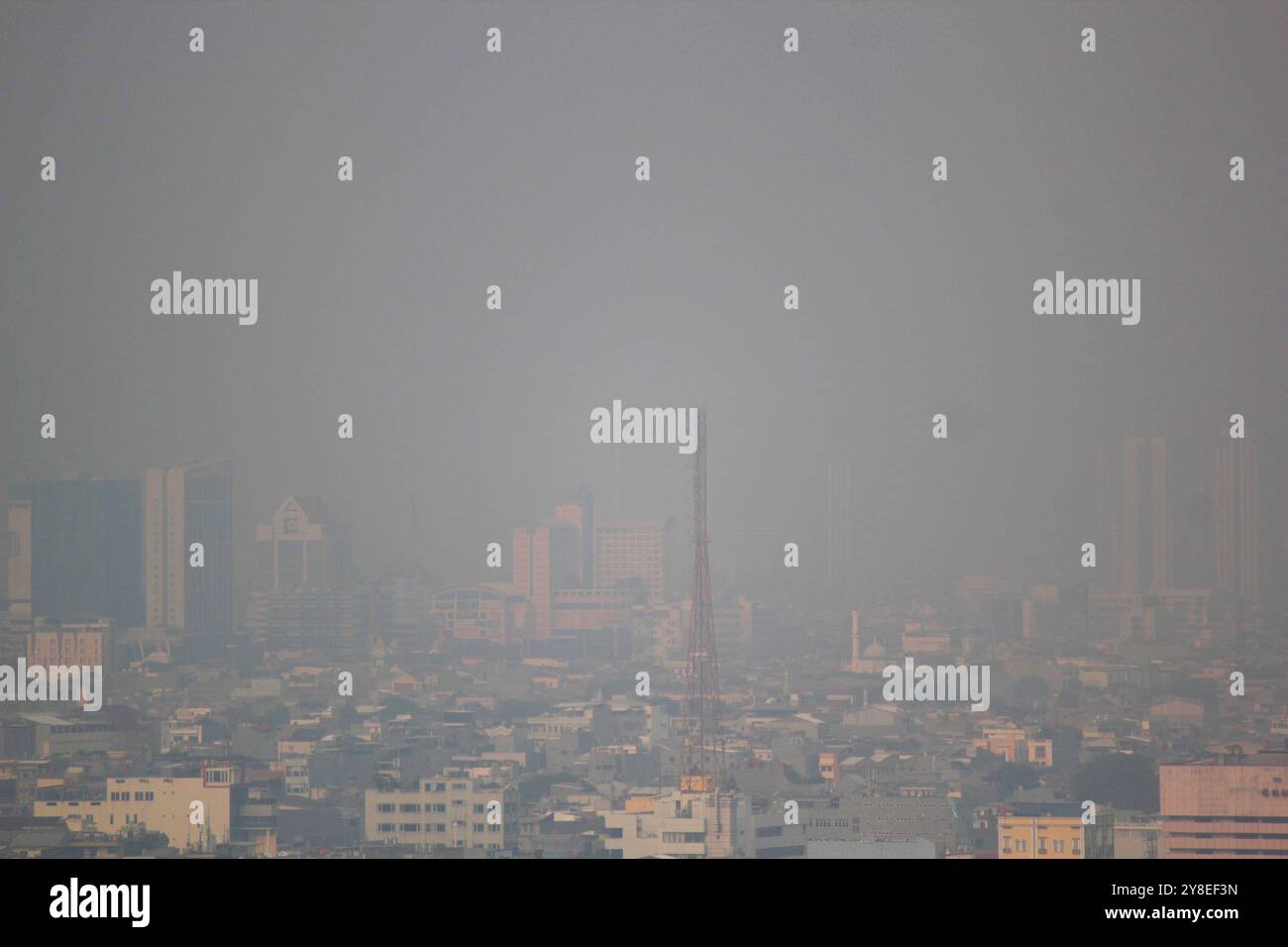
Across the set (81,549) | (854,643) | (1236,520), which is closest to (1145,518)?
(1236,520)

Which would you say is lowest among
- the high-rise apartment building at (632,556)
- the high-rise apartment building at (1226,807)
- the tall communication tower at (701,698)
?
the high-rise apartment building at (1226,807)

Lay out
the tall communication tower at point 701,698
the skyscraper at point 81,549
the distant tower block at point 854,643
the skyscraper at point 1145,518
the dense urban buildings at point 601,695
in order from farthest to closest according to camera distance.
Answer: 1. the skyscraper at point 81,549
2. the skyscraper at point 1145,518
3. the distant tower block at point 854,643
4. the tall communication tower at point 701,698
5. the dense urban buildings at point 601,695

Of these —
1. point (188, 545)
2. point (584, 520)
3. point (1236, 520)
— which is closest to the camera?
point (1236, 520)

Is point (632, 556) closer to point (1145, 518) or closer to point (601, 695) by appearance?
point (601, 695)

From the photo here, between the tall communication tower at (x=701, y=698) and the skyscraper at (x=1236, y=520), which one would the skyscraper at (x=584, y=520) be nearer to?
the tall communication tower at (x=701, y=698)

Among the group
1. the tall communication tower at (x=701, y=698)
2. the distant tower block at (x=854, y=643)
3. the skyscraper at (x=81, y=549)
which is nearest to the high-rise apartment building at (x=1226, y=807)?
the distant tower block at (x=854, y=643)

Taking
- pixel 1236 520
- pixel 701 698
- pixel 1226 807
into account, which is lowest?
pixel 1226 807

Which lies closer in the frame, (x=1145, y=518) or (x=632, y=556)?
(x=632, y=556)

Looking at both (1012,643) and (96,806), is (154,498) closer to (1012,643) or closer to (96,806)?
(96,806)
